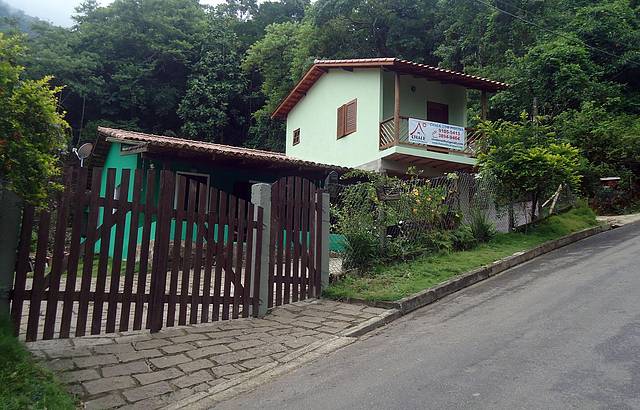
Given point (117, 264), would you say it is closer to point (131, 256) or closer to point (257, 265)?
point (131, 256)

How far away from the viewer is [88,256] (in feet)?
15.1

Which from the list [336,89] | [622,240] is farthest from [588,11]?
[622,240]

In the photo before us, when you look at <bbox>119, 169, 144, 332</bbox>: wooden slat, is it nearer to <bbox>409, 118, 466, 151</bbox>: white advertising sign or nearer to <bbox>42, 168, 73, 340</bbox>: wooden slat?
<bbox>42, 168, 73, 340</bbox>: wooden slat

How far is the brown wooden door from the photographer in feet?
59.3

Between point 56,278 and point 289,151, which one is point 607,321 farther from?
point 289,151

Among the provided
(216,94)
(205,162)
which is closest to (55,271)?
(205,162)

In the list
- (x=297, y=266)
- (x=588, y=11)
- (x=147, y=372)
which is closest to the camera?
(x=147, y=372)

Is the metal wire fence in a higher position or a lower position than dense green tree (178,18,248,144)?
lower

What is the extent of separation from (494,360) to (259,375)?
6.82 feet

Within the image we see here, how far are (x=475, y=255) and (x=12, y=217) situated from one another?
303 inches

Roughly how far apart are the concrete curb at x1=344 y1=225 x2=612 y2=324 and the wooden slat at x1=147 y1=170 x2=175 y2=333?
6.83 ft

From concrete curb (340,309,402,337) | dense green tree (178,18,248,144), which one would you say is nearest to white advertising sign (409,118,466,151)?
concrete curb (340,309,402,337)

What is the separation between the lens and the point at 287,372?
444 cm

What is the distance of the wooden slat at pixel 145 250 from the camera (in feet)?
16.4
